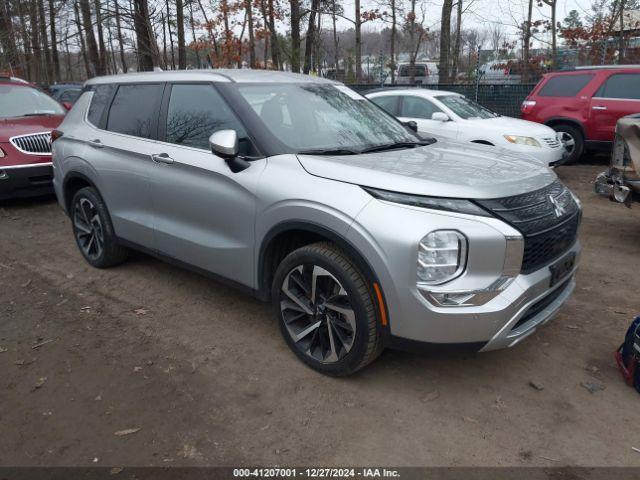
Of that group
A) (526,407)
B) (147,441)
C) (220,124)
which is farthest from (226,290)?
(526,407)

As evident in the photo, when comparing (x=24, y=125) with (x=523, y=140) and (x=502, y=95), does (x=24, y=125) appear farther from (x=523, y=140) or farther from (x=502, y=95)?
(x=502, y=95)

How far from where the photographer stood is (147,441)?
2.73m

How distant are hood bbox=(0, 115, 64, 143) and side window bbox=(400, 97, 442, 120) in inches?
218

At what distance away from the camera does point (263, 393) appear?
10.2ft

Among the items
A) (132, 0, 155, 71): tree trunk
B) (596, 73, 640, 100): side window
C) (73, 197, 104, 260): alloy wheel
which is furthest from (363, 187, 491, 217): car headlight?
(132, 0, 155, 71): tree trunk

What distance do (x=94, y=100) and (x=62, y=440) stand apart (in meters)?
3.31

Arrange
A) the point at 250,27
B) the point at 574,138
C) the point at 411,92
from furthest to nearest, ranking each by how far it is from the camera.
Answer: the point at 250,27 < the point at 574,138 < the point at 411,92

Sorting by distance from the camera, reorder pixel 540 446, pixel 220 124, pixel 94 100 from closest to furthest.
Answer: pixel 540 446, pixel 220 124, pixel 94 100

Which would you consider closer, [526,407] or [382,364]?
[526,407]

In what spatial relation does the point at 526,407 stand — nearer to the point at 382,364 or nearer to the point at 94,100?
the point at 382,364

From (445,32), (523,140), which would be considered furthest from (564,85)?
(445,32)

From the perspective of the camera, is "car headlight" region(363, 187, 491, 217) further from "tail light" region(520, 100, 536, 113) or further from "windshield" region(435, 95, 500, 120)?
"tail light" region(520, 100, 536, 113)

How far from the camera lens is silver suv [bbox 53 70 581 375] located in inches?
105

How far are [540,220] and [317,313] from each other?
1.36 meters
